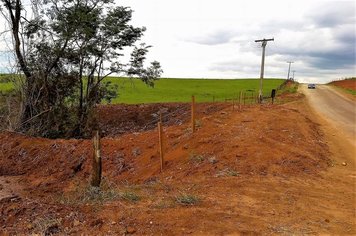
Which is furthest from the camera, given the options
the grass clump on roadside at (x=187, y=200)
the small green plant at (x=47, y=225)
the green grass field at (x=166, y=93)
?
the green grass field at (x=166, y=93)

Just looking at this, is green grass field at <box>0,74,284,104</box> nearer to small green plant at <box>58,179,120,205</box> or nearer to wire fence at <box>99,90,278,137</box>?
wire fence at <box>99,90,278,137</box>

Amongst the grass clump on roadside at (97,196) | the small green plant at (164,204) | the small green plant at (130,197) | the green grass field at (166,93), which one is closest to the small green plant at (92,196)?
the grass clump on roadside at (97,196)

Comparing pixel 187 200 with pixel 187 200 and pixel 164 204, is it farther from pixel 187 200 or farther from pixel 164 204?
pixel 164 204

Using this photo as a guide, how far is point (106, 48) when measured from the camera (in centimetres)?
2338

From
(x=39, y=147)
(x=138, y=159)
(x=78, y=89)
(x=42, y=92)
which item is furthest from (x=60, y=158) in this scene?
(x=78, y=89)

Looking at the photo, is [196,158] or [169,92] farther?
[169,92]

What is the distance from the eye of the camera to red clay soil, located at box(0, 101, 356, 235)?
254 inches

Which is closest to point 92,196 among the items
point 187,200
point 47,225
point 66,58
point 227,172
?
point 47,225

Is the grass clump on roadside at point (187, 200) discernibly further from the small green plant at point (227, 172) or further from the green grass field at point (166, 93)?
the green grass field at point (166, 93)

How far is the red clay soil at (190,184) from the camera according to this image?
21.2 ft

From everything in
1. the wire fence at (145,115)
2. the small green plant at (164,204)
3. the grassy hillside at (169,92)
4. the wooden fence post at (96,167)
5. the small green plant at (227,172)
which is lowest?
the grassy hillside at (169,92)

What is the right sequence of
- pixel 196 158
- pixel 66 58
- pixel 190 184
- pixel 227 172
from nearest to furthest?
pixel 190 184, pixel 227 172, pixel 196 158, pixel 66 58

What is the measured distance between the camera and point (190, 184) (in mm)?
9125

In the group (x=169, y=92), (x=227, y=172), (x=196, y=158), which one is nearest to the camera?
(x=227, y=172)
